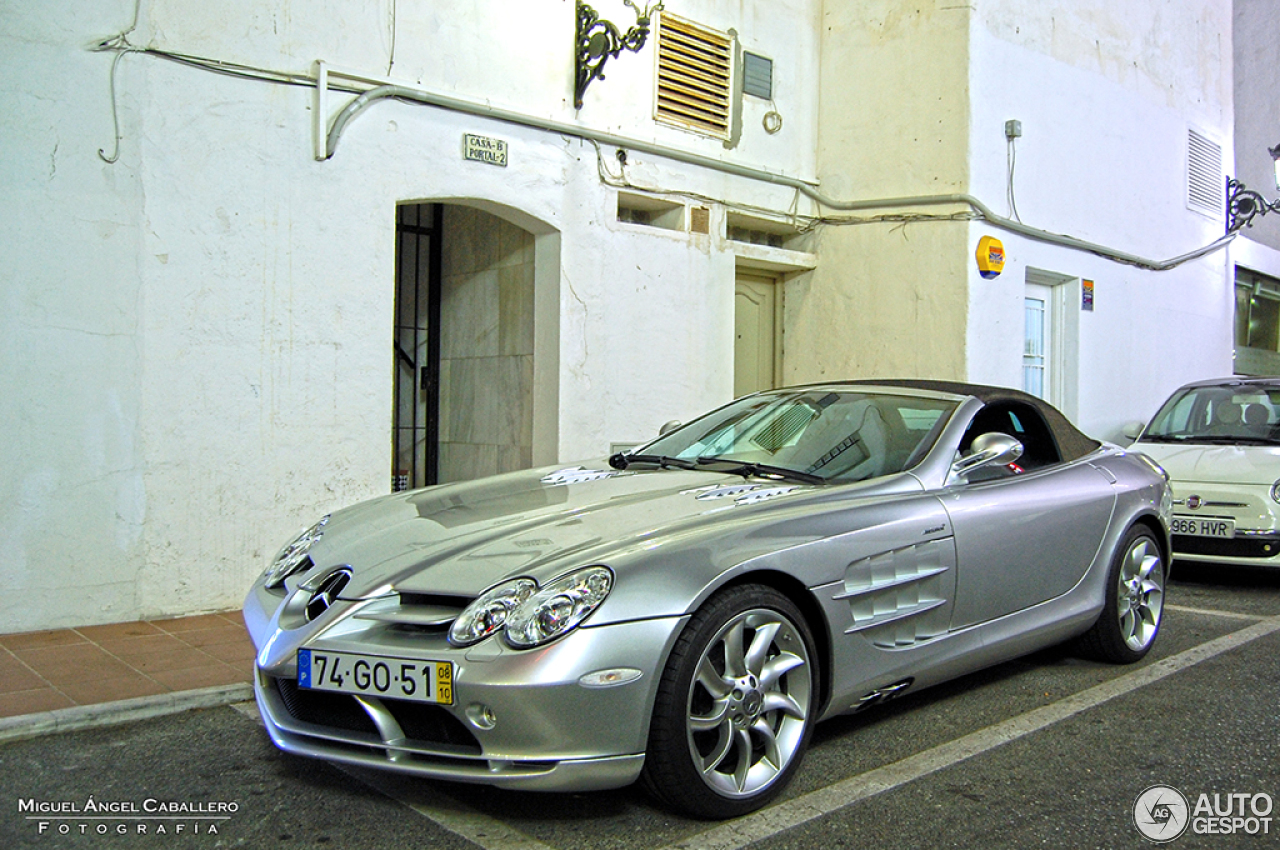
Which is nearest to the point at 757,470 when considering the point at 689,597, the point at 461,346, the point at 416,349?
the point at 689,597

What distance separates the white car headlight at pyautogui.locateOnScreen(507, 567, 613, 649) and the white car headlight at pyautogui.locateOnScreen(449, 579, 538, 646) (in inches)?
1.2

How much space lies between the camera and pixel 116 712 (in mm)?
4031

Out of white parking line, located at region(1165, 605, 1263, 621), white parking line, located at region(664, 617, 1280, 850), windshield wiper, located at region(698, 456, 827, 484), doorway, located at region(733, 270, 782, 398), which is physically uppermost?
doorway, located at region(733, 270, 782, 398)

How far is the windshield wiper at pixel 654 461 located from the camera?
14.0ft

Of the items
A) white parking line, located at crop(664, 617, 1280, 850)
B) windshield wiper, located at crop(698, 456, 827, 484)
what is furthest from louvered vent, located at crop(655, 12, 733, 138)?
white parking line, located at crop(664, 617, 1280, 850)

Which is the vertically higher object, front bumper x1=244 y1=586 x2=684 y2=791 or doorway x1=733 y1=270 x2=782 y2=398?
doorway x1=733 y1=270 x2=782 y2=398

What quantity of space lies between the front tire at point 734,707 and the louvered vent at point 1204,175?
38.5 feet

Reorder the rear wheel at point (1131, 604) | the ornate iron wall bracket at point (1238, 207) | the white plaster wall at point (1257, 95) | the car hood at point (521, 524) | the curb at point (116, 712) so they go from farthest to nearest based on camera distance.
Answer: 1. the white plaster wall at point (1257, 95)
2. the ornate iron wall bracket at point (1238, 207)
3. the rear wheel at point (1131, 604)
4. the curb at point (116, 712)
5. the car hood at point (521, 524)

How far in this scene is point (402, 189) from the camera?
662cm

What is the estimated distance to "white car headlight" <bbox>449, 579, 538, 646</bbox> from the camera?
2.84 meters

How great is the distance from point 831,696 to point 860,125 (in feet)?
23.5

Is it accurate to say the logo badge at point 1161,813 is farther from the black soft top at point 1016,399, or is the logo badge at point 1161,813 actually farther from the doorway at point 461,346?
the doorway at point 461,346

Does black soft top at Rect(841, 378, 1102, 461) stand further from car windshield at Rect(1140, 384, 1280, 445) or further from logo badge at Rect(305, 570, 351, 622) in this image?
car windshield at Rect(1140, 384, 1280, 445)

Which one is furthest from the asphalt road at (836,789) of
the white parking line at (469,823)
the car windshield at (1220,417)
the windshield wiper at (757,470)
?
the car windshield at (1220,417)
